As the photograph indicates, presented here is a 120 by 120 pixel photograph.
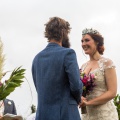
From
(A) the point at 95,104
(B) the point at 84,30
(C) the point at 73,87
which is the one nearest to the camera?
(C) the point at 73,87

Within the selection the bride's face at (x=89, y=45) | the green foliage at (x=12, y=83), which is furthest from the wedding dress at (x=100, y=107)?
the green foliage at (x=12, y=83)

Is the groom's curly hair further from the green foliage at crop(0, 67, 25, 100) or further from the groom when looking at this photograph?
the green foliage at crop(0, 67, 25, 100)

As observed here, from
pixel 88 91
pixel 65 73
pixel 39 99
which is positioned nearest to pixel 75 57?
pixel 65 73

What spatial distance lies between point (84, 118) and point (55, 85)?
1246 millimetres

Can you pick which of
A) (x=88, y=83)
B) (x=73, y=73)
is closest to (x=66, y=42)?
(x=73, y=73)

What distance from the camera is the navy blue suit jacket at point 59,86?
4.20m

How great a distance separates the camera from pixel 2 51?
522cm

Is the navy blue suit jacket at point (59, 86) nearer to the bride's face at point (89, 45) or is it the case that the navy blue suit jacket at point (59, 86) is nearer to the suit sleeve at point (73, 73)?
the suit sleeve at point (73, 73)

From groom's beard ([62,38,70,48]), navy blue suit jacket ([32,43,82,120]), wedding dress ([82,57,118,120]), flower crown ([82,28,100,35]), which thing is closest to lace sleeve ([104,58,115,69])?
wedding dress ([82,57,118,120])

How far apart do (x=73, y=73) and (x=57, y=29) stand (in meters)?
0.55

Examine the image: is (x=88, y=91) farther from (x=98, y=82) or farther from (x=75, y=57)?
(x=75, y=57)

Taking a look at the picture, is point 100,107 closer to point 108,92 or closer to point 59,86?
point 108,92

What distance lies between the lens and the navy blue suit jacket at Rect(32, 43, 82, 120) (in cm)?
420

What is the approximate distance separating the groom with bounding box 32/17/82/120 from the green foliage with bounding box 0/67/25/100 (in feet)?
1.91
